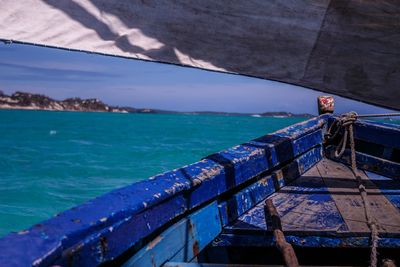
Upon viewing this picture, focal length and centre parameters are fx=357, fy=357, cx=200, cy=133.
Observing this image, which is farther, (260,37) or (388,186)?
(388,186)

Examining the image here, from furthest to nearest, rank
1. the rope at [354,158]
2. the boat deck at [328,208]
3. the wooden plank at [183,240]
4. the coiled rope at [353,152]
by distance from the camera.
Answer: the boat deck at [328,208]
the coiled rope at [353,152]
the rope at [354,158]
the wooden plank at [183,240]

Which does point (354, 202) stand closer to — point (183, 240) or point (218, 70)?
point (183, 240)

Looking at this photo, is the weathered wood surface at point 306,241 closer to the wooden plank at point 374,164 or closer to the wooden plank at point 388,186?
the wooden plank at point 388,186

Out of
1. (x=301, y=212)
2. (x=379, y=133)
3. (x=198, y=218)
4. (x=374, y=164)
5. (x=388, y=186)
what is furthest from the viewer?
(x=379, y=133)

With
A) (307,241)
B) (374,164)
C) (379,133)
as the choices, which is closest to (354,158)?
(307,241)

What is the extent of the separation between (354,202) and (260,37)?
1.67 metres

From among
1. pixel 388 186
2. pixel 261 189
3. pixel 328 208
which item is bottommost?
pixel 388 186

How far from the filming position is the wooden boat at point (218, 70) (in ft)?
4.62

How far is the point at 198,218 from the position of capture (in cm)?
205

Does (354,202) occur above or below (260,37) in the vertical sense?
below

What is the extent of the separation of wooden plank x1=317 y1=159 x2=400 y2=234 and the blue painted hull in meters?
0.07

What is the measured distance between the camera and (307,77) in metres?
1.95

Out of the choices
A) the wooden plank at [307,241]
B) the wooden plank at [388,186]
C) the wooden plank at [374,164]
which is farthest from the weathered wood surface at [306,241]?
the wooden plank at [374,164]

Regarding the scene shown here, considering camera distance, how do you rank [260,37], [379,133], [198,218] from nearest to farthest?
[260,37], [198,218], [379,133]
